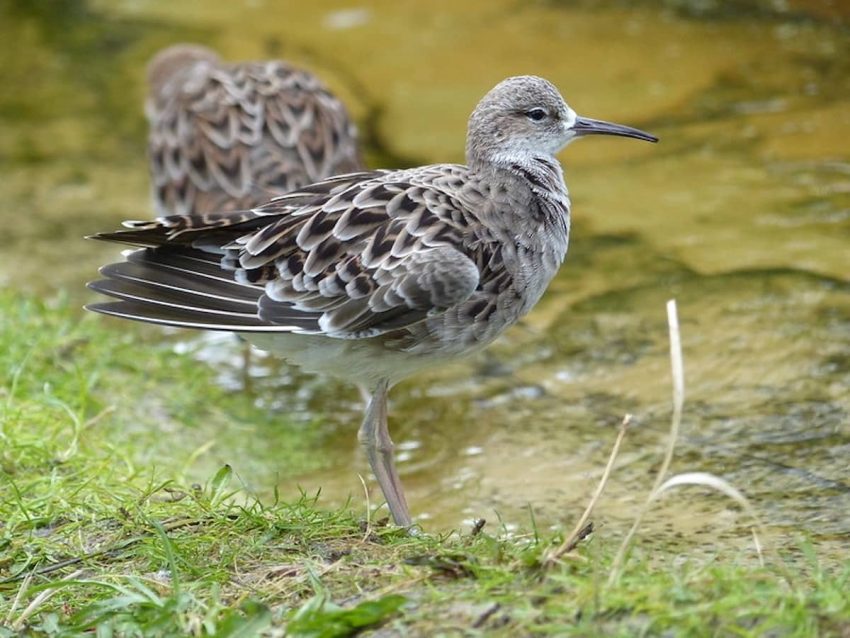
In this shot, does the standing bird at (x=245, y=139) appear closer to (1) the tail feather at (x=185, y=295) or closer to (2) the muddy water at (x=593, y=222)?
(2) the muddy water at (x=593, y=222)

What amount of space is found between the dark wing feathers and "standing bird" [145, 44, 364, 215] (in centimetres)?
192

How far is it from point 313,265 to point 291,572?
135 cm

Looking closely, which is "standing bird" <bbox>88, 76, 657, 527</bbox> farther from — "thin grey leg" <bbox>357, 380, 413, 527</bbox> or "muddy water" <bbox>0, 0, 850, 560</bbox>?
"muddy water" <bbox>0, 0, 850, 560</bbox>

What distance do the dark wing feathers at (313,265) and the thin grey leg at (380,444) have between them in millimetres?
529

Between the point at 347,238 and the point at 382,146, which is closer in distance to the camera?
the point at 347,238

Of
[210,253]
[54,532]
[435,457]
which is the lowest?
[435,457]

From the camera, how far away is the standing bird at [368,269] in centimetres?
517

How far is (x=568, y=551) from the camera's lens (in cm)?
420

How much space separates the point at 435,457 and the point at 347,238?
6.05ft

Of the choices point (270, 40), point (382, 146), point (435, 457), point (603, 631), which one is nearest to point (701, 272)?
point (435, 457)

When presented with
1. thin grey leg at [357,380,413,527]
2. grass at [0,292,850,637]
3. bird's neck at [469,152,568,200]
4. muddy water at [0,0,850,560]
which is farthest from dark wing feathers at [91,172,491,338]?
muddy water at [0,0,850,560]

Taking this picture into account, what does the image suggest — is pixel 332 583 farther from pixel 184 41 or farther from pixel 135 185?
pixel 184 41

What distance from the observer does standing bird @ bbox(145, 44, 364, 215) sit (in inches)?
297

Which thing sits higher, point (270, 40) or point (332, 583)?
point (270, 40)
